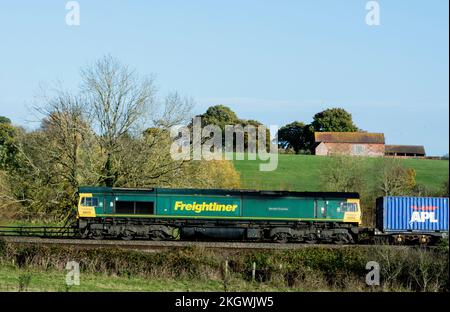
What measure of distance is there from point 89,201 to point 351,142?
2454 inches

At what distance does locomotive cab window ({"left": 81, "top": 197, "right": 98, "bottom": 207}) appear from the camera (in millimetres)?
37062

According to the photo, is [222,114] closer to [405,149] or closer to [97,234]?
[405,149]

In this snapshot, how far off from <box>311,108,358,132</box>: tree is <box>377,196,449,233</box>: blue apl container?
205ft

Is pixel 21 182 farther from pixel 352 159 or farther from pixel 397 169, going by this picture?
pixel 397 169

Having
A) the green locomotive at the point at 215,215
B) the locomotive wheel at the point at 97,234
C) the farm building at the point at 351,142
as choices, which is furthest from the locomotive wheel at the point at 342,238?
the farm building at the point at 351,142

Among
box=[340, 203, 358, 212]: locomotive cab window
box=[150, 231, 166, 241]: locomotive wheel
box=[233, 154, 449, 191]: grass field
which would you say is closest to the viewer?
box=[150, 231, 166, 241]: locomotive wheel

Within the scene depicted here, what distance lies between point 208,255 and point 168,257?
181cm

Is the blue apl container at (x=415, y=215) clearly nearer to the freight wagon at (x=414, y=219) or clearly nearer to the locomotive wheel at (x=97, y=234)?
the freight wagon at (x=414, y=219)

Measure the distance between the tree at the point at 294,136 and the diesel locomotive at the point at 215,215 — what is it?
67.0 m

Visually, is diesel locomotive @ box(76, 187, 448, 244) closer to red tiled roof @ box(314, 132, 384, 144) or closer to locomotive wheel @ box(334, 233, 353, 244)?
locomotive wheel @ box(334, 233, 353, 244)

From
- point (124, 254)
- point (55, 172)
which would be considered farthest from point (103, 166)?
point (124, 254)

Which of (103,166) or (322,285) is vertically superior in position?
(103,166)

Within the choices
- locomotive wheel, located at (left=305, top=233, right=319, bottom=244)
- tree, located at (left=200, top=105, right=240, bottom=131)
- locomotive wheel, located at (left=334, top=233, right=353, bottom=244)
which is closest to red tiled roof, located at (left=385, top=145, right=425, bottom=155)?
tree, located at (left=200, top=105, right=240, bottom=131)
